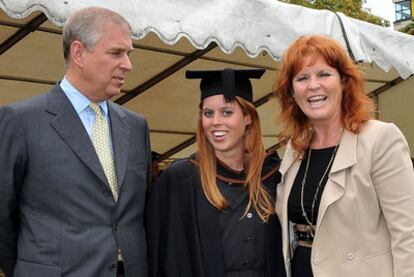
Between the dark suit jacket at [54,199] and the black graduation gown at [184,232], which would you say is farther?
the black graduation gown at [184,232]

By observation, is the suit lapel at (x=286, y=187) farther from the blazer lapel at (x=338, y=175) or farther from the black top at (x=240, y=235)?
the blazer lapel at (x=338, y=175)

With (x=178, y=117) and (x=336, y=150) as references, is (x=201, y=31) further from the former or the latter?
(x=178, y=117)

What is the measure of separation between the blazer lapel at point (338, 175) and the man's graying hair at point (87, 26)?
40.9 inches

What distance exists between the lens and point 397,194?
224cm

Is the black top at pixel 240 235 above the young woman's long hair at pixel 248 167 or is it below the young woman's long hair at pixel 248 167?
below

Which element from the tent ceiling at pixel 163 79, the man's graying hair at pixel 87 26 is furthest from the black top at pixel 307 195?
the tent ceiling at pixel 163 79

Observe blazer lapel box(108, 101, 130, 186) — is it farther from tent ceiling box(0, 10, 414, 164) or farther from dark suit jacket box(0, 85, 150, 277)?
tent ceiling box(0, 10, 414, 164)

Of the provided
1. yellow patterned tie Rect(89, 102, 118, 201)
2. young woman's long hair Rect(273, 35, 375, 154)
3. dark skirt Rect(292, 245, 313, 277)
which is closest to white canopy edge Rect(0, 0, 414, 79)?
yellow patterned tie Rect(89, 102, 118, 201)

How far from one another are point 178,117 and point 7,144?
3569 mm

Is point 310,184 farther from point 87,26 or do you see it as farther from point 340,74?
point 87,26

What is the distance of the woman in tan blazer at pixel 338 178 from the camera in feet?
7.41

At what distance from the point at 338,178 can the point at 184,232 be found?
72cm

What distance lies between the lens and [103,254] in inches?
89.8

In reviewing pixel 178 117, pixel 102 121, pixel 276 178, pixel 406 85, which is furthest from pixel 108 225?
pixel 406 85
